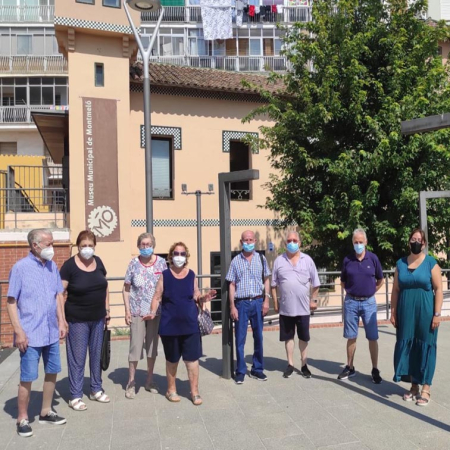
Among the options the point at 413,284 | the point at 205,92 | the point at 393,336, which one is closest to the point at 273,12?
the point at 205,92

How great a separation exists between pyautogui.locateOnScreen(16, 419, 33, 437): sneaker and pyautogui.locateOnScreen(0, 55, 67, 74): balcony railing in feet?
98.4

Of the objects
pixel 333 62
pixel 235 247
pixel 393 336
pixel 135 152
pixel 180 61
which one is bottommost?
pixel 393 336

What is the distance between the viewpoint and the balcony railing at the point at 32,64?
30984 millimetres

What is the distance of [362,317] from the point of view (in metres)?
6.05

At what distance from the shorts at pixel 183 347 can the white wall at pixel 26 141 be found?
2839 centimetres

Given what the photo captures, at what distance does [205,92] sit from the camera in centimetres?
1594

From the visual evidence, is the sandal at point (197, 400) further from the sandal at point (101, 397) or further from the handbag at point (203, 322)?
the sandal at point (101, 397)

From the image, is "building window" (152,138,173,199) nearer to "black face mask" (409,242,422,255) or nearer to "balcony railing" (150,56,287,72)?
"black face mask" (409,242,422,255)

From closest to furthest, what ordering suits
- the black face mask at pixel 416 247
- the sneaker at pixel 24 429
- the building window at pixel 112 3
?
1. the sneaker at pixel 24 429
2. the black face mask at pixel 416 247
3. the building window at pixel 112 3

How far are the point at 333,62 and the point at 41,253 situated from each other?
9000 millimetres

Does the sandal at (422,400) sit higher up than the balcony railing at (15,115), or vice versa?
the balcony railing at (15,115)

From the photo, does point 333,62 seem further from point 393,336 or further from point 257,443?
point 257,443

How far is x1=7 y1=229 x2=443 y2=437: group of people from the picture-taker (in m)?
4.57

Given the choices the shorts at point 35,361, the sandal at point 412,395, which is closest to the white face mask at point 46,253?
the shorts at point 35,361
